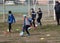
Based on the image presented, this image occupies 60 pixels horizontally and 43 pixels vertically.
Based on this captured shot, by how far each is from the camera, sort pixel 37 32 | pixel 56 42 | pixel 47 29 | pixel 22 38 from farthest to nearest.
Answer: pixel 47 29 → pixel 37 32 → pixel 22 38 → pixel 56 42

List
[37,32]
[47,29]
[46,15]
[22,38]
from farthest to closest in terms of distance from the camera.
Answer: [46,15] < [47,29] < [37,32] < [22,38]

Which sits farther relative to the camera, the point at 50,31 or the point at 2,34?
the point at 50,31

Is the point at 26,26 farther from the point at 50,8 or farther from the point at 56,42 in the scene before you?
the point at 50,8

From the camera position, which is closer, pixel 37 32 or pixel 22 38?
pixel 22 38

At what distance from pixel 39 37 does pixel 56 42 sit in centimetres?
245

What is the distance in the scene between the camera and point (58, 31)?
2339cm

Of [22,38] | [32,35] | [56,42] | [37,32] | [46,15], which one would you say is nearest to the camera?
[56,42]

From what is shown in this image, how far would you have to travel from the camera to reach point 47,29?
80.5 ft

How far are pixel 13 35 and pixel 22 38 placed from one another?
167cm

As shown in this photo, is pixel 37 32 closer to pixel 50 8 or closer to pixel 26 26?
pixel 26 26

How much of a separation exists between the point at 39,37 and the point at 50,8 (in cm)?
1770

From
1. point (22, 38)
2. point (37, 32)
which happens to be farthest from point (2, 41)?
point (37, 32)

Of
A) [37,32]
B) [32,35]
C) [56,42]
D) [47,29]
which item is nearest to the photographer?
[56,42]

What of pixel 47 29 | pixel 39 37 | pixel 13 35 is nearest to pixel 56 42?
pixel 39 37
